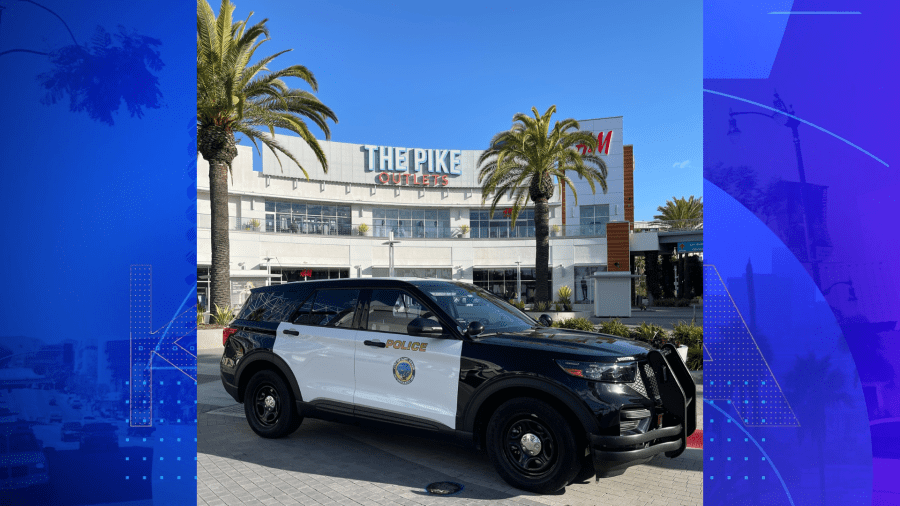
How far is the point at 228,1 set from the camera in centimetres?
1817

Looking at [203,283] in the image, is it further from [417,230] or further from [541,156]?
[541,156]

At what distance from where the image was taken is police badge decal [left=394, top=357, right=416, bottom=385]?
5.11 meters

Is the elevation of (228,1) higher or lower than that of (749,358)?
higher

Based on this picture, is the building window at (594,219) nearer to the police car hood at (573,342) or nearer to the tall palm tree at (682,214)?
Result: the tall palm tree at (682,214)

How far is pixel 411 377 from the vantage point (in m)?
5.10

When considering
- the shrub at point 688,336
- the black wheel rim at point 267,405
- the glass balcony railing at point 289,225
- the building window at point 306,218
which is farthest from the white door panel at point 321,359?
the building window at point 306,218

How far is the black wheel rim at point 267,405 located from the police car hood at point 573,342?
2629 mm

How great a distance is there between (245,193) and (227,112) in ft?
80.6

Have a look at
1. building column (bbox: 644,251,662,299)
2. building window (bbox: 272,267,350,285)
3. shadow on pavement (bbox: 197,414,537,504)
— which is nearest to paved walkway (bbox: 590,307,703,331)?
building column (bbox: 644,251,662,299)

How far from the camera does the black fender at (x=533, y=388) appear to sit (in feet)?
14.0

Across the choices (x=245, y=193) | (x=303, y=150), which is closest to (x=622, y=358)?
(x=245, y=193)

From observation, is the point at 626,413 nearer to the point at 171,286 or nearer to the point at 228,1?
the point at 171,286

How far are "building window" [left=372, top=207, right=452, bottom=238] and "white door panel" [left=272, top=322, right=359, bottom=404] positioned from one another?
40.9m

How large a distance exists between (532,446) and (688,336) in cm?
773
